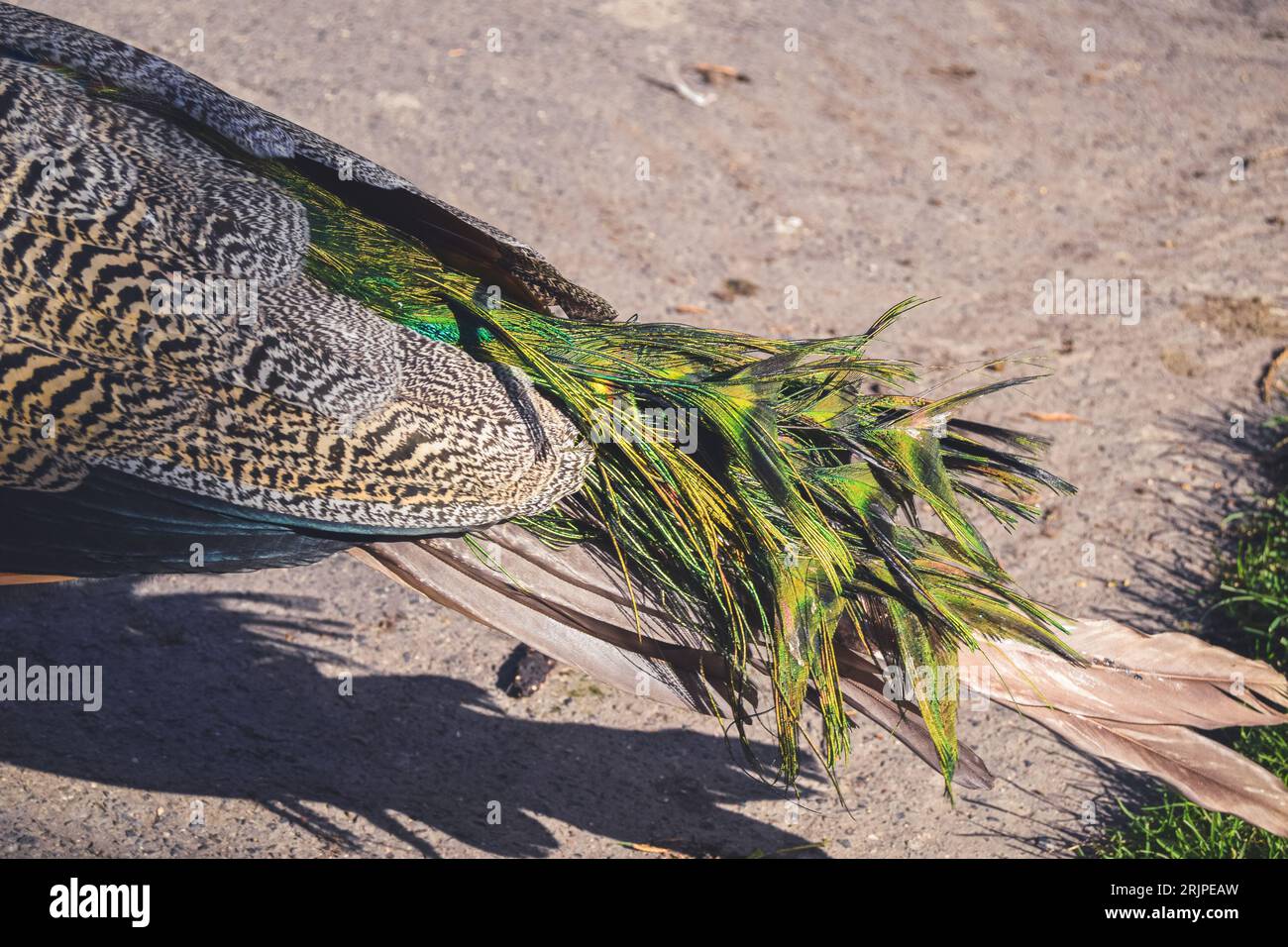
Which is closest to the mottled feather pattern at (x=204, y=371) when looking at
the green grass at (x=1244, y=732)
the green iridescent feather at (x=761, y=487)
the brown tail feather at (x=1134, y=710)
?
the green iridescent feather at (x=761, y=487)

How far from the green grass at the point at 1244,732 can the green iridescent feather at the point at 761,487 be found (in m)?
1.17

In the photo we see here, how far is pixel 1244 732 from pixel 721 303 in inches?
126

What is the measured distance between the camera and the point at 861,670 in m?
3.26

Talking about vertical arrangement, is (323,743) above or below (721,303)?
below

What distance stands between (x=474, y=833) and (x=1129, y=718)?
205 cm

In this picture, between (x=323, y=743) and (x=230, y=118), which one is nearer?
(x=230, y=118)

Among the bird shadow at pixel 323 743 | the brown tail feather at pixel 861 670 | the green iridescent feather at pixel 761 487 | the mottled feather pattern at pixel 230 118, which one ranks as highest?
the mottled feather pattern at pixel 230 118

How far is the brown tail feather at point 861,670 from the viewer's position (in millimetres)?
3266

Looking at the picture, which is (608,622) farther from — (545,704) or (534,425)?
(545,704)

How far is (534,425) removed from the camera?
3.10 m

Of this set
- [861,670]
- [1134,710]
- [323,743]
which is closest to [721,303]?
[323,743]

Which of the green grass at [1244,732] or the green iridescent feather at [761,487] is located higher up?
the green iridescent feather at [761,487]

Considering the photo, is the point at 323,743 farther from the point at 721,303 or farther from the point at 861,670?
the point at 721,303

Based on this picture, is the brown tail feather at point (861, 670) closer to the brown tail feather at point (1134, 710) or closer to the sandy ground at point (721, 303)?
the brown tail feather at point (1134, 710)
